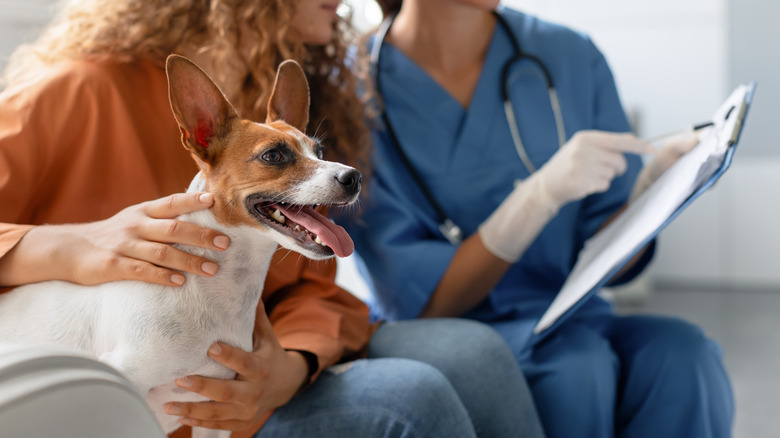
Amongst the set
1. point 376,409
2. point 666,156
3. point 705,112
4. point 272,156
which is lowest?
point 705,112

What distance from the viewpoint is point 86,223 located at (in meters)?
0.51

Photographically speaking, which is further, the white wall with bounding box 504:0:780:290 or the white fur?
the white wall with bounding box 504:0:780:290

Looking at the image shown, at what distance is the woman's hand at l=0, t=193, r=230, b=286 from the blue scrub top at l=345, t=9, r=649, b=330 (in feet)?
2.05

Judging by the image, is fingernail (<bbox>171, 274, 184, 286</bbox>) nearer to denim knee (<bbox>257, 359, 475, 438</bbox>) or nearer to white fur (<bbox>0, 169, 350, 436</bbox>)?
white fur (<bbox>0, 169, 350, 436</bbox>)

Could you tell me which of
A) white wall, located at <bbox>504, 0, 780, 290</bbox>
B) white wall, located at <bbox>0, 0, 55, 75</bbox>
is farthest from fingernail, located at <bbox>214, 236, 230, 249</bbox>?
white wall, located at <bbox>504, 0, 780, 290</bbox>

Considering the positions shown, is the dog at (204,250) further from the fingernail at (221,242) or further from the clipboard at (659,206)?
the clipboard at (659,206)

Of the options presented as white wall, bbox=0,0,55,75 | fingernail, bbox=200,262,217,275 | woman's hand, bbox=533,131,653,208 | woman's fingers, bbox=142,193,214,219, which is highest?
white wall, bbox=0,0,55,75

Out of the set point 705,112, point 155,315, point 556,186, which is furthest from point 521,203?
point 705,112

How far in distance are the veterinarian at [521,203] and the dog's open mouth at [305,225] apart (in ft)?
1.74

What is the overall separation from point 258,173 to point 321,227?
56 mm

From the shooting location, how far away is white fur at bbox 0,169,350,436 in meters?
0.44

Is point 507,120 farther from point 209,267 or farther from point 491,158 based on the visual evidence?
point 209,267

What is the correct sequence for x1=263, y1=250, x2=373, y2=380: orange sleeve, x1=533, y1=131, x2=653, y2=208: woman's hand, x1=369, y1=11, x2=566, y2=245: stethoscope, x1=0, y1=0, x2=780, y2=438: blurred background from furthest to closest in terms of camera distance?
x1=0, y1=0, x2=780, y2=438: blurred background
x1=369, y1=11, x2=566, y2=245: stethoscope
x1=533, y1=131, x2=653, y2=208: woman's hand
x1=263, y1=250, x2=373, y2=380: orange sleeve

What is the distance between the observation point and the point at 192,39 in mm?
528
